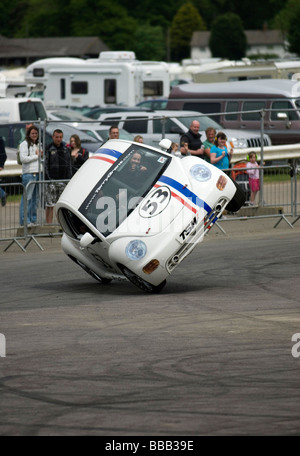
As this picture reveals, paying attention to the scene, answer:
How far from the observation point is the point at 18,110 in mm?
30594

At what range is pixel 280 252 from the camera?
16297 mm

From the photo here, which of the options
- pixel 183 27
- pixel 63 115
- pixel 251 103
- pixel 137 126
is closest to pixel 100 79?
pixel 63 115

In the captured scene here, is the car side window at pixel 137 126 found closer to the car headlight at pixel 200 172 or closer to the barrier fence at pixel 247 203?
the barrier fence at pixel 247 203

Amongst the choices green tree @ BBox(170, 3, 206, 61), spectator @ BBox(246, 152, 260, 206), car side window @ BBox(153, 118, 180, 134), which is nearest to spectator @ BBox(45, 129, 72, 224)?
spectator @ BBox(246, 152, 260, 206)

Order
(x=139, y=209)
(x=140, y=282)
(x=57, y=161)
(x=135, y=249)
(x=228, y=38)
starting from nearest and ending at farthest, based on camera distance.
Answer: (x=135, y=249) < (x=139, y=209) < (x=140, y=282) < (x=57, y=161) < (x=228, y=38)

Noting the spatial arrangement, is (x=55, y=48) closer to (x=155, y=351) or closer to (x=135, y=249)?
(x=135, y=249)

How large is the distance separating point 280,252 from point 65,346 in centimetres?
707

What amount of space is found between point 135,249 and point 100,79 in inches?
1225

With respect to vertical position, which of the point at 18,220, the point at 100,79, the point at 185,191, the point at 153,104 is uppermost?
the point at 185,191

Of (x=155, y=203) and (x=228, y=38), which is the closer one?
(x=155, y=203)

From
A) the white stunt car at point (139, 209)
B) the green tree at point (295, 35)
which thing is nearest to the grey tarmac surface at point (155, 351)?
the white stunt car at point (139, 209)

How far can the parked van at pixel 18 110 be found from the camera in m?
30.5

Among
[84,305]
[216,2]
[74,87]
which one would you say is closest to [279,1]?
[216,2]

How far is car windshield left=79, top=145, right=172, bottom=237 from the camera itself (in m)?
12.4
